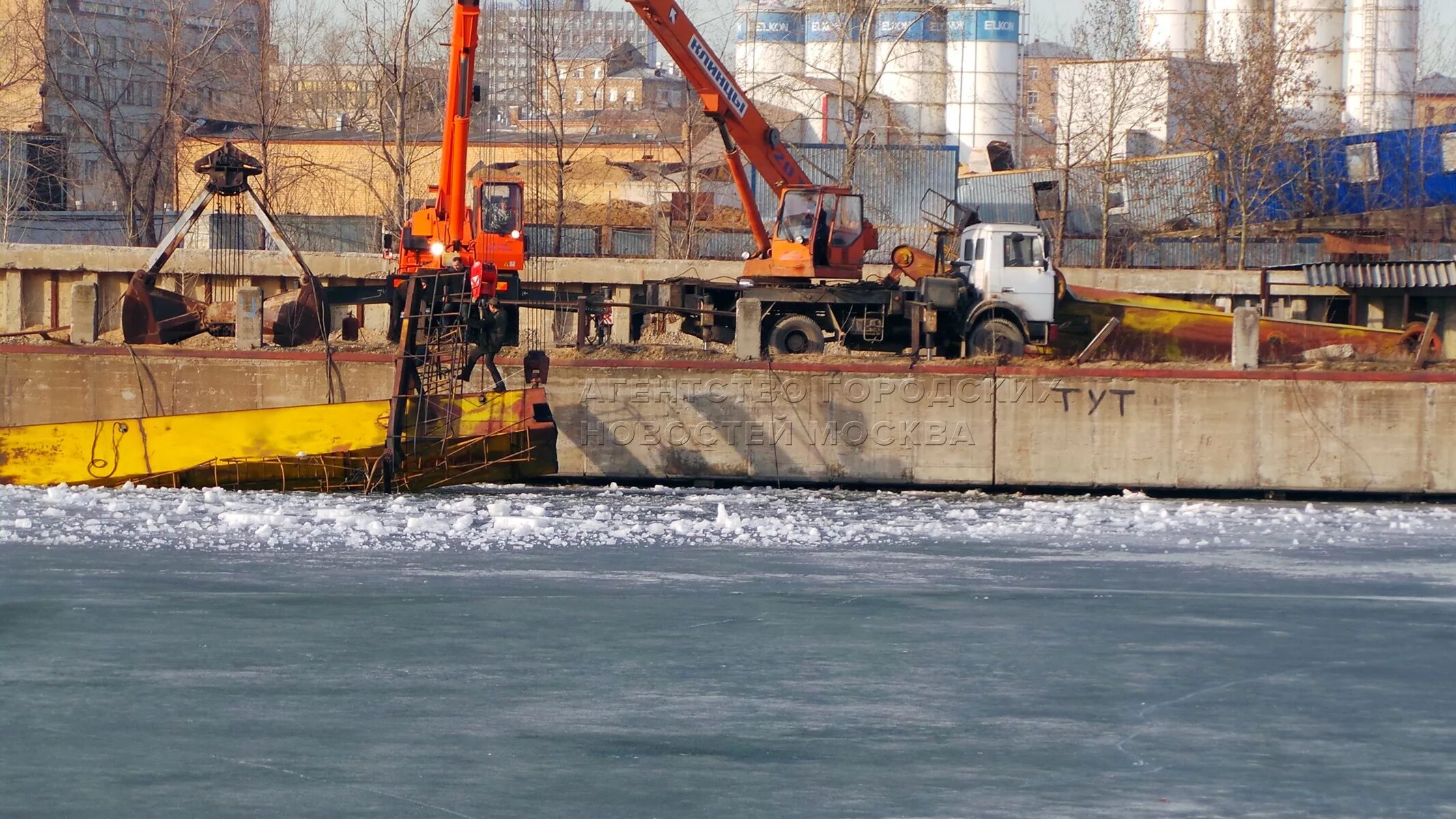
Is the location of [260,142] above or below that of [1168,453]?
above

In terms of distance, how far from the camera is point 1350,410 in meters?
25.8

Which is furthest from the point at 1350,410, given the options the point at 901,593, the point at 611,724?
the point at 611,724

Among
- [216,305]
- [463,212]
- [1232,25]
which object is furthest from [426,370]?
[1232,25]

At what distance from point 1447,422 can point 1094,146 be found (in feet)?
74.5

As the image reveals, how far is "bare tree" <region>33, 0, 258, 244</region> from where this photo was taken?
42.5 meters

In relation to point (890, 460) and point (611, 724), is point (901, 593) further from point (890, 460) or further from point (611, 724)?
point (890, 460)

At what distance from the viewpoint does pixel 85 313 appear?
90.1 feet

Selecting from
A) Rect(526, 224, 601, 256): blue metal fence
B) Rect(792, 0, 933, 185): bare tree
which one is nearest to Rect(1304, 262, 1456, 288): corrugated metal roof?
Rect(792, 0, 933, 185): bare tree

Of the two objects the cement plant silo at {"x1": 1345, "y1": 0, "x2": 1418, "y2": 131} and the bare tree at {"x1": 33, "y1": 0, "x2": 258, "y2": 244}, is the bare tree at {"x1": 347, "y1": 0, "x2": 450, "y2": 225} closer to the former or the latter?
the bare tree at {"x1": 33, "y1": 0, "x2": 258, "y2": 244}

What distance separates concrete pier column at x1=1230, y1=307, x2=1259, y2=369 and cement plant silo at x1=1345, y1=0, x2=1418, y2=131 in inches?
1714

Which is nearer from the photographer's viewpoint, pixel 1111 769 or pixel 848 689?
pixel 1111 769

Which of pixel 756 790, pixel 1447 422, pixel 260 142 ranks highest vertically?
pixel 260 142

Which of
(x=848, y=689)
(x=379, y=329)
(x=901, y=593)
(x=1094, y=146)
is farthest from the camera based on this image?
(x=1094, y=146)

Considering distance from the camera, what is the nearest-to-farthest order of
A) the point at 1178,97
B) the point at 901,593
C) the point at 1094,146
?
the point at 901,593 → the point at 1094,146 → the point at 1178,97
